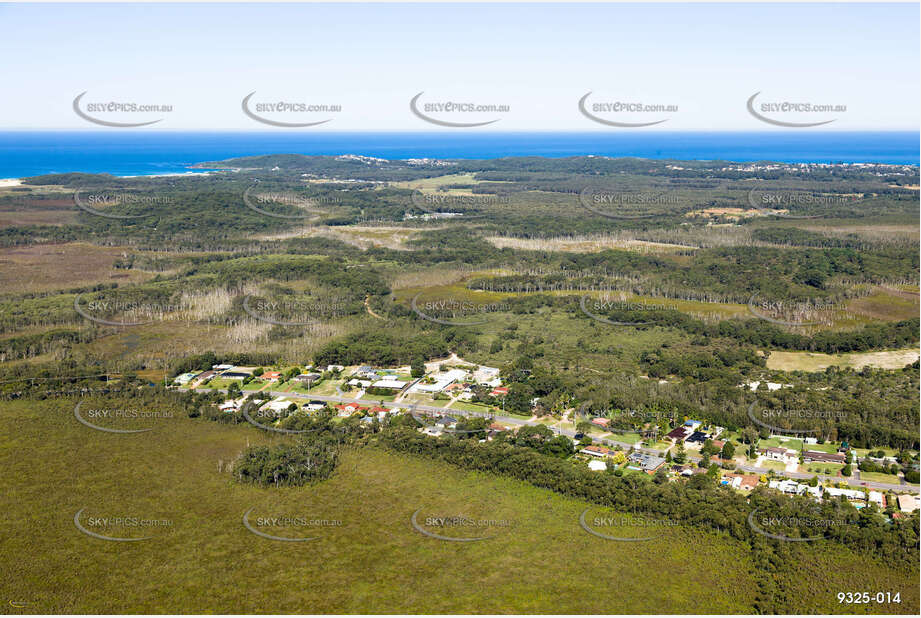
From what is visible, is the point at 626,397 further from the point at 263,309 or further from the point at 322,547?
the point at 263,309

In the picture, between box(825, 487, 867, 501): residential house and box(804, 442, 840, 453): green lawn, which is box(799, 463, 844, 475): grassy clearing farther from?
box(825, 487, 867, 501): residential house

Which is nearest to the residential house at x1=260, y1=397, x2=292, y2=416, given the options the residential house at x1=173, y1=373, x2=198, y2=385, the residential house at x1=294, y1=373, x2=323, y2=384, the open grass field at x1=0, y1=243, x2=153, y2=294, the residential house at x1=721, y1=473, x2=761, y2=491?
the residential house at x1=294, y1=373, x2=323, y2=384

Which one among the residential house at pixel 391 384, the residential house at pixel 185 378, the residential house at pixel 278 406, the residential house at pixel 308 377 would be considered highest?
the residential house at pixel 185 378

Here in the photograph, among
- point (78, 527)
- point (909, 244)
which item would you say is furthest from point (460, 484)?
point (909, 244)

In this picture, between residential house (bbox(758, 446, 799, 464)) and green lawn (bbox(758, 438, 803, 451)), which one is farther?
green lawn (bbox(758, 438, 803, 451))

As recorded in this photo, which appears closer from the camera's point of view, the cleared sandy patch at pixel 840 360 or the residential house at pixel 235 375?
the residential house at pixel 235 375

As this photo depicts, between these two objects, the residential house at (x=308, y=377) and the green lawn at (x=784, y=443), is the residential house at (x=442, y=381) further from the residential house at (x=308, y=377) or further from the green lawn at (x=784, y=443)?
the green lawn at (x=784, y=443)

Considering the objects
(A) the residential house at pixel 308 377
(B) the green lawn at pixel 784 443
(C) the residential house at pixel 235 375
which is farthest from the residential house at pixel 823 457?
(C) the residential house at pixel 235 375
